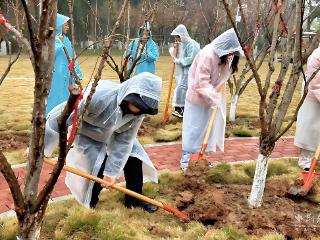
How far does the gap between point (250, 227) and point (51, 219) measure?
158 centimetres

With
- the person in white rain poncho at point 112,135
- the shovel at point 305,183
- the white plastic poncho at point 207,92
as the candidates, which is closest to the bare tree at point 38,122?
the person in white rain poncho at point 112,135

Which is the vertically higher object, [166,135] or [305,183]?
[305,183]

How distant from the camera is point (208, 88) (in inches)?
180

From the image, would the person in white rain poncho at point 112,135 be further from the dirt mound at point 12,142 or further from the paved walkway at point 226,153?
the dirt mound at point 12,142

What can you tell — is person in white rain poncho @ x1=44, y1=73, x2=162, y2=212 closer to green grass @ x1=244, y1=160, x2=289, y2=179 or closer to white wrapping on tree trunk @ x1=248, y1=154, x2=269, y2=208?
white wrapping on tree trunk @ x1=248, y1=154, x2=269, y2=208

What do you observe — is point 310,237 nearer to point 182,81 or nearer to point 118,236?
point 118,236

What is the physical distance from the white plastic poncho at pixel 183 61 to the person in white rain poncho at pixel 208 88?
2.77 metres

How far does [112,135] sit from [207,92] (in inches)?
56.4

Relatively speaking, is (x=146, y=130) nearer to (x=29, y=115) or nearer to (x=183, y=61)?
(x=183, y=61)

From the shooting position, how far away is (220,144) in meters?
5.27

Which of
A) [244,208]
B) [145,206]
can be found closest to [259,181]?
[244,208]

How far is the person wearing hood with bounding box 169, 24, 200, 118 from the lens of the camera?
7906 millimetres

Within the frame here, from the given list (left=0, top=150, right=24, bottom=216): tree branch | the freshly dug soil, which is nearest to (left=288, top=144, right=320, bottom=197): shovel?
the freshly dug soil

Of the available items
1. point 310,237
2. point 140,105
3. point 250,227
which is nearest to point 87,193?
point 140,105
